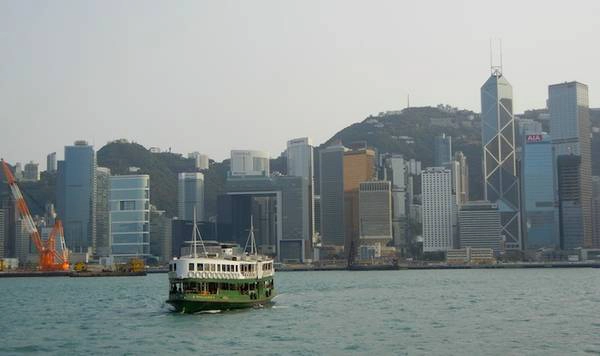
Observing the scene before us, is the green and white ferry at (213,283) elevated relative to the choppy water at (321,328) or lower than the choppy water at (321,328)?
elevated

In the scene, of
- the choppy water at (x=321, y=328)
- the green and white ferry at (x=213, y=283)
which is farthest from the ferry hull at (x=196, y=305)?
the choppy water at (x=321, y=328)

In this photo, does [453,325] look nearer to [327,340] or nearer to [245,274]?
[327,340]

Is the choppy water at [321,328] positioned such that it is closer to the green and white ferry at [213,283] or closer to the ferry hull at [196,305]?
the ferry hull at [196,305]

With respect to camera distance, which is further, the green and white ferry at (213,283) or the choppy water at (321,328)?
the green and white ferry at (213,283)

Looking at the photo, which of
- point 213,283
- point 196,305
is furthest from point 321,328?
point 213,283

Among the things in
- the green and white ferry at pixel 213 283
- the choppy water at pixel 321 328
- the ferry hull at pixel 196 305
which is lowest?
the choppy water at pixel 321 328

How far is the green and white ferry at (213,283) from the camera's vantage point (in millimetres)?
72750

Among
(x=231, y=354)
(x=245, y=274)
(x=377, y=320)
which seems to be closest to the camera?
(x=231, y=354)

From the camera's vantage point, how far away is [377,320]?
73562 mm

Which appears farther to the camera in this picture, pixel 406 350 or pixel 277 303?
pixel 277 303

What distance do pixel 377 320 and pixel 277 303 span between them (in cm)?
1996

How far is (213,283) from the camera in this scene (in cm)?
7444

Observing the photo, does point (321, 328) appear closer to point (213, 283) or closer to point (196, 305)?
point (196, 305)

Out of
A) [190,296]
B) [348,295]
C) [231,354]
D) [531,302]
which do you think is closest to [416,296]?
[348,295]
